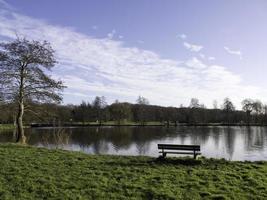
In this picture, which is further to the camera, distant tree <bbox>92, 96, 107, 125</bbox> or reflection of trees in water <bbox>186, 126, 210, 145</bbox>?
distant tree <bbox>92, 96, 107, 125</bbox>

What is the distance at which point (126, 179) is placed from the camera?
1037cm

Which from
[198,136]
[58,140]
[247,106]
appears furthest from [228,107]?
[58,140]

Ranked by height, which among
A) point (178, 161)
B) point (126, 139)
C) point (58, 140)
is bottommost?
point (126, 139)

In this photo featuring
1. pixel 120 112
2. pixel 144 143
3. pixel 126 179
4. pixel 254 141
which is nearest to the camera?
pixel 126 179

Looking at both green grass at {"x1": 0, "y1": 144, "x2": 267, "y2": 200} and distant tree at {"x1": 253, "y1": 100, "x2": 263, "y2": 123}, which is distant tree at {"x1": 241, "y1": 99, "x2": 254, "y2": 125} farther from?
green grass at {"x1": 0, "y1": 144, "x2": 267, "y2": 200}

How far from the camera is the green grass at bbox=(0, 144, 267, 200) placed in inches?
347

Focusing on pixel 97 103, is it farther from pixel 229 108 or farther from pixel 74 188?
pixel 74 188

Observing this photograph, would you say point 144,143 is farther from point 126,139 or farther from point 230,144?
point 230,144

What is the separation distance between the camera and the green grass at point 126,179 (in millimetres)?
8820

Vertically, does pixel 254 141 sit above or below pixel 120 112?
below

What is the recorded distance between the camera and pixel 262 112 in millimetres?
137875

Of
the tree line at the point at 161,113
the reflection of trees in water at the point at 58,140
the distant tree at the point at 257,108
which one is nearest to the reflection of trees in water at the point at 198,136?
the reflection of trees in water at the point at 58,140

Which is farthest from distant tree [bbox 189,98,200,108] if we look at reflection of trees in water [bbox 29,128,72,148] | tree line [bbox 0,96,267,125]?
reflection of trees in water [bbox 29,128,72,148]

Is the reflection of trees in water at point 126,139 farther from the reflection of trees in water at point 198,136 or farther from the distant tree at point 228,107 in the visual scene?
the distant tree at point 228,107
